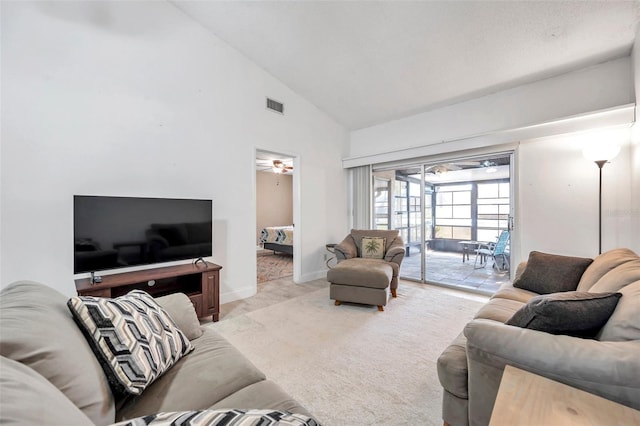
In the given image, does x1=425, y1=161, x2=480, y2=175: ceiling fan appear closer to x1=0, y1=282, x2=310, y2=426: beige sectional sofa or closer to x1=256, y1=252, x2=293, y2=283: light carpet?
x1=256, y1=252, x2=293, y2=283: light carpet

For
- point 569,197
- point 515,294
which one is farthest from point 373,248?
point 569,197

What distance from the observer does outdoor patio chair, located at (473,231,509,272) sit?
4051mm

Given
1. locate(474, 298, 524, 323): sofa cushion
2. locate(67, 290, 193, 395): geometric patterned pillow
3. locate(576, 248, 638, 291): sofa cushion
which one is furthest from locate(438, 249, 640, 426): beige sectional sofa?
locate(67, 290, 193, 395): geometric patterned pillow

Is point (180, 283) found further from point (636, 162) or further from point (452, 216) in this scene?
point (636, 162)

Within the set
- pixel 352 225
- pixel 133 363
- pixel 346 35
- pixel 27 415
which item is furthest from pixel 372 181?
pixel 27 415

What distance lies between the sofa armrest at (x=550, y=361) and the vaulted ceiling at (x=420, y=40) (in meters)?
2.66

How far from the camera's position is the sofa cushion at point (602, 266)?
5.97 ft

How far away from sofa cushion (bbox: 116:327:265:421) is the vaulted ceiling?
3.10 metres

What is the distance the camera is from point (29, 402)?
0.52 meters

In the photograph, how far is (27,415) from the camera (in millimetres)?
493

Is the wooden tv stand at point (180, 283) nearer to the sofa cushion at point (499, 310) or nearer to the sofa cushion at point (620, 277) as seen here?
the sofa cushion at point (499, 310)

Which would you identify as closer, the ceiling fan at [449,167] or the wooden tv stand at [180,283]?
the wooden tv stand at [180,283]

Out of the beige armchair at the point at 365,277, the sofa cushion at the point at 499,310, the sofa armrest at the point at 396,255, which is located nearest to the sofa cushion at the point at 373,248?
the beige armchair at the point at 365,277

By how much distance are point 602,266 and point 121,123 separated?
4.31 metres
